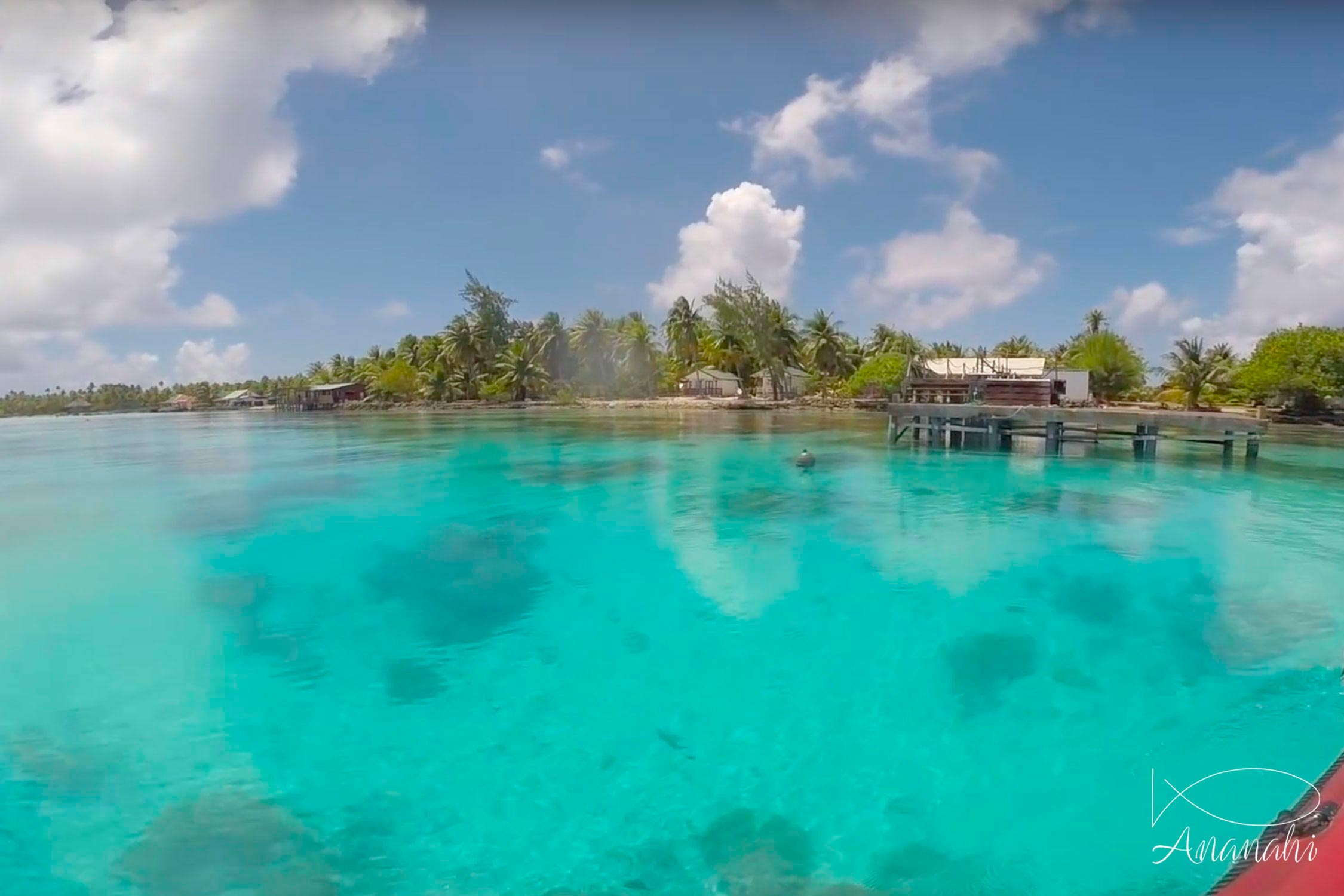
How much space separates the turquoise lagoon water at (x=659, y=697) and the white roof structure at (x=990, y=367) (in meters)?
19.3

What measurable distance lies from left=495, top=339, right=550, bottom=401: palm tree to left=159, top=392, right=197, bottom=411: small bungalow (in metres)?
63.0

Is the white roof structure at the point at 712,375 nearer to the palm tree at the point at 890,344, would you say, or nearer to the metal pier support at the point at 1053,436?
the palm tree at the point at 890,344

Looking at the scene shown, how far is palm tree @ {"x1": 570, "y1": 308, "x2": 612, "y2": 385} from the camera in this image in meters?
82.5

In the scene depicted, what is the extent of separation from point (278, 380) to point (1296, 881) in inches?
5503

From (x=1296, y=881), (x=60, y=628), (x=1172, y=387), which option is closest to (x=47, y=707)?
(x=60, y=628)

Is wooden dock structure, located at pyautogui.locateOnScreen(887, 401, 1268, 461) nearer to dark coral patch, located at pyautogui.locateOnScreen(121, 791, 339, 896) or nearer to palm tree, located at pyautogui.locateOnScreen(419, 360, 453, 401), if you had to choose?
dark coral patch, located at pyautogui.locateOnScreen(121, 791, 339, 896)

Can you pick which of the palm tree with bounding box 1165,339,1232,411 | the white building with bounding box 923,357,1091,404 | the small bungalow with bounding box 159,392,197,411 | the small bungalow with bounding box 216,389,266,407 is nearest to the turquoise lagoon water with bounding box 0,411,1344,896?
the white building with bounding box 923,357,1091,404

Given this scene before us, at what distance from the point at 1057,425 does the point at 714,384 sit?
49.7 metres

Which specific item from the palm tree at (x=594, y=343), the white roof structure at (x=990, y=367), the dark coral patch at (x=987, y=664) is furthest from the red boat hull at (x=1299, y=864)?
the palm tree at (x=594, y=343)

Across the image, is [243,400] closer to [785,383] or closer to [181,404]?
[181,404]

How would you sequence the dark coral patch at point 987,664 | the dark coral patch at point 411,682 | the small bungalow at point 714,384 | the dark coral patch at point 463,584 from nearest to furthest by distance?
the dark coral patch at point 987,664 < the dark coral patch at point 411,682 < the dark coral patch at point 463,584 < the small bungalow at point 714,384

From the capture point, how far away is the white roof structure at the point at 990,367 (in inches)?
1521

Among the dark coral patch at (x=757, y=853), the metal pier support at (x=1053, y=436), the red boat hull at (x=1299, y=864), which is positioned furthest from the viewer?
the metal pier support at (x=1053, y=436)

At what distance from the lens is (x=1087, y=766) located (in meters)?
7.13
